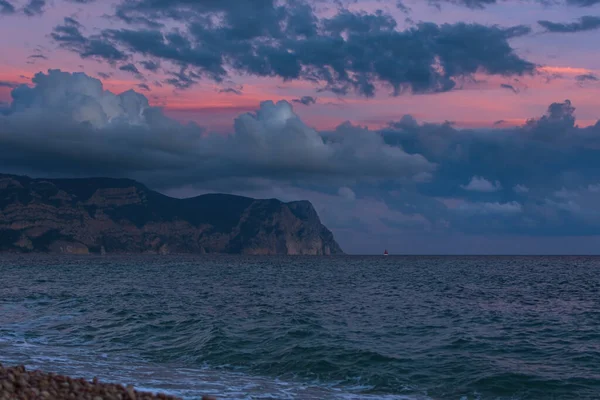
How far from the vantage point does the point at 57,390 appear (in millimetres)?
14898

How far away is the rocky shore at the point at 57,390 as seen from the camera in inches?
562

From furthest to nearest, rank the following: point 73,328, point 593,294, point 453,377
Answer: point 593,294 < point 73,328 < point 453,377

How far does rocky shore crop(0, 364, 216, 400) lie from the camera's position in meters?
14.3

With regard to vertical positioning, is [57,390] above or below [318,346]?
above

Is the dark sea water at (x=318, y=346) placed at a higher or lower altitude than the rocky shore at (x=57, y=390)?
lower

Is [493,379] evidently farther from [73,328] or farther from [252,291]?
[252,291]

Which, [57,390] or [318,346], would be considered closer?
[57,390]

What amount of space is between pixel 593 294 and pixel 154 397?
57.7 metres

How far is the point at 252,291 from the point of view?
63031mm

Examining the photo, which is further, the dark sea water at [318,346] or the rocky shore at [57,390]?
the dark sea water at [318,346]

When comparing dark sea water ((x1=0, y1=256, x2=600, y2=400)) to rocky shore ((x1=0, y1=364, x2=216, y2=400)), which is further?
dark sea water ((x1=0, y1=256, x2=600, y2=400))

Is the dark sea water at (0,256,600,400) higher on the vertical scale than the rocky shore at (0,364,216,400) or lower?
lower

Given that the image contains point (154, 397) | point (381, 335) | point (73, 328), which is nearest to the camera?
point (154, 397)

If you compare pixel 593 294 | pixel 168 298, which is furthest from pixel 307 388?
pixel 593 294
